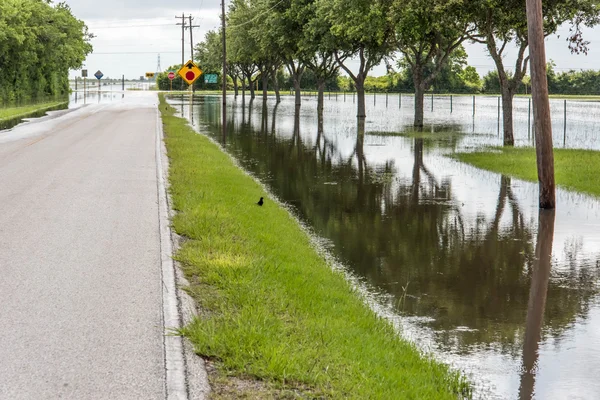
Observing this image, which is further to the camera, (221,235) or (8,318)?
(221,235)

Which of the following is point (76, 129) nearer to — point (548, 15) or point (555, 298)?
point (548, 15)

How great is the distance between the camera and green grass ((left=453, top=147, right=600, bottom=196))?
64.5 ft

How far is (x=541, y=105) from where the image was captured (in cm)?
1644

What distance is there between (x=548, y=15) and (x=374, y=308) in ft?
74.3

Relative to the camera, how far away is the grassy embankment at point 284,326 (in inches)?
241

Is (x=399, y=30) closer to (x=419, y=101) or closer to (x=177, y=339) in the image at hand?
(x=419, y=101)

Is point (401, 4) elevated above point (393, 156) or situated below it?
above

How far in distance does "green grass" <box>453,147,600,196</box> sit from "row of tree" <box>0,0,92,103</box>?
42.2 metres

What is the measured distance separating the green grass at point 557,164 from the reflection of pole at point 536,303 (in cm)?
484

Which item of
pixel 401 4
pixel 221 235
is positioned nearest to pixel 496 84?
pixel 401 4

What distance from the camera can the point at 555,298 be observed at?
385 inches

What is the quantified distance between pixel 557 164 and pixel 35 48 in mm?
57780

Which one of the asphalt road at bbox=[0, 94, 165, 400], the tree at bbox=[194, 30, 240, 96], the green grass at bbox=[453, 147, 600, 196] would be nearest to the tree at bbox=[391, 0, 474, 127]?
the green grass at bbox=[453, 147, 600, 196]

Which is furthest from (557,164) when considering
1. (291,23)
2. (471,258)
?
(291,23)
